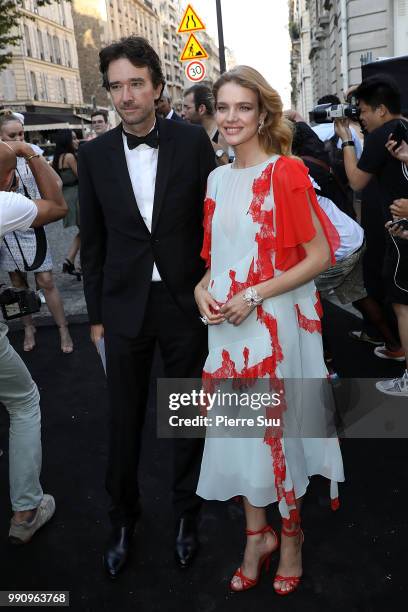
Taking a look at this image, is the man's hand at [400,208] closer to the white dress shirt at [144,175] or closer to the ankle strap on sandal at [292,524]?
the white dress shirt at [144,175]

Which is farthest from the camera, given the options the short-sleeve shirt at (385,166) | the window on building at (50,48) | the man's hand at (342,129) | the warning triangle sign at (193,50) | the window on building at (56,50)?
the window on building at (56,50)

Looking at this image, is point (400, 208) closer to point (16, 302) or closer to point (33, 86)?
point (16, 302)

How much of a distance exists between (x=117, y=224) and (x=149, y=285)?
0.29 meters

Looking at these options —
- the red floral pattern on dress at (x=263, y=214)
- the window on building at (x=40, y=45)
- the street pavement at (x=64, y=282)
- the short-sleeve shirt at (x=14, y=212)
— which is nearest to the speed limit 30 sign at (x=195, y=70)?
the street pavement at (x=64, y=282)

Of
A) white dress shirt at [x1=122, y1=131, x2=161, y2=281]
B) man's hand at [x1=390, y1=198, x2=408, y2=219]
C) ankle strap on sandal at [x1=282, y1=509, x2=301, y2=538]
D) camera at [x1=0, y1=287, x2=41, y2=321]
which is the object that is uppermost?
white dress shirt at [x1=122, y1=131, x2=161, y2=281]

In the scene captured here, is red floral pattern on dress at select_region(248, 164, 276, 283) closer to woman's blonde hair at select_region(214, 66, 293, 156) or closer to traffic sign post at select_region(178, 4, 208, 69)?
woman's blonde hair at select_region(214, 66, 293, 156)

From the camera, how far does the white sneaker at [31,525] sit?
8.99 ft

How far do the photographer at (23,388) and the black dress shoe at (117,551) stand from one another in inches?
18.2

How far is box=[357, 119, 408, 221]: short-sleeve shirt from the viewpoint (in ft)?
11.2

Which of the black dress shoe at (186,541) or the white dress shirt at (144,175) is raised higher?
the white dress shirt at (144,175)

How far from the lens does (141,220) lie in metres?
2.31

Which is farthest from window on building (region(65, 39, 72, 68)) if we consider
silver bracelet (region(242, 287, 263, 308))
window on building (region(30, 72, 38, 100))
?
silver bracelet (region(242, 287, 263, 308))

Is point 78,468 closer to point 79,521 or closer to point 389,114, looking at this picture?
point 79,521

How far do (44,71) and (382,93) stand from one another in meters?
41.4
